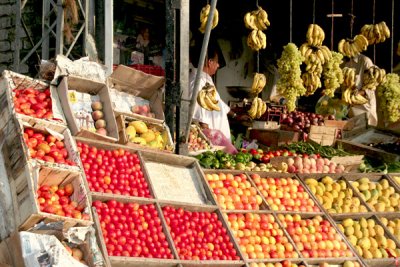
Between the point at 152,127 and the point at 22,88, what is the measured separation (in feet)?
4.34

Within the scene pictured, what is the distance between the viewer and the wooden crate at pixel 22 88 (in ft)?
15.1

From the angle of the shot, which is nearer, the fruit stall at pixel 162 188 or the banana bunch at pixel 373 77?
the fruit stall at pixel 162 188

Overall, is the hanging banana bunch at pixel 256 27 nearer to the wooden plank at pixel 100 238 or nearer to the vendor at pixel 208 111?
the vendor at pixel 208 111

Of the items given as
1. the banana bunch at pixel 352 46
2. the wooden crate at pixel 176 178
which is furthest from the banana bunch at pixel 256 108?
the wooden crate at pixel 176 178

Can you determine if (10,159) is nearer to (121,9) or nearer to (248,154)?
(248,154)

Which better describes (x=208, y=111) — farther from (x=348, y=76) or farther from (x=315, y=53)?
(x=348, y=76)

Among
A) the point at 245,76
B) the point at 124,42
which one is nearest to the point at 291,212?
the point at 124,42

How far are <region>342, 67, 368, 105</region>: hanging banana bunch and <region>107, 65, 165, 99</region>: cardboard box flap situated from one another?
129 inches

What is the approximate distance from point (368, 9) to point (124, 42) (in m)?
4.66

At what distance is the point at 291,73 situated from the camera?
741cm

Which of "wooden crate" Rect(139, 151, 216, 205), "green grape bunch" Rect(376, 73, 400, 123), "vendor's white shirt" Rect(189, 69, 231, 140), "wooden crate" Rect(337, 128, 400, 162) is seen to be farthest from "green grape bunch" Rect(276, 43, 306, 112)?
"wooden crate" Rect(139, 151, 216, 205)

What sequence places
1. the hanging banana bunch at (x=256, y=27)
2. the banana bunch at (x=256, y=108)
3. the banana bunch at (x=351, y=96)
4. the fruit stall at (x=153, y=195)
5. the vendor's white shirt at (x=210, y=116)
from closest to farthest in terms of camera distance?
the fruit stall at (x=153, y=195) → the hanging banana bunch at (x=256, y=27) → the banana bunch at (x=256, y=108) → the vendor's white shirt at (x=210, y=116) → the banana bunch at (x=351, y=96)

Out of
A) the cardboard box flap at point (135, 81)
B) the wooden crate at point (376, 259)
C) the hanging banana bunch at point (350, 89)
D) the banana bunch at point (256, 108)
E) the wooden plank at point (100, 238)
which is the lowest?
the wooden crate at point (376, 259)

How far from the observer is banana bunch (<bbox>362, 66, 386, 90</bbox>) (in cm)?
880
